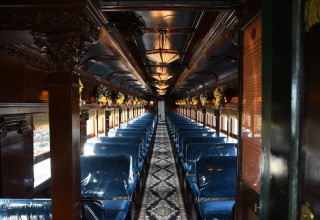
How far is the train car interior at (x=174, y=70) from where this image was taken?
77 centimetres

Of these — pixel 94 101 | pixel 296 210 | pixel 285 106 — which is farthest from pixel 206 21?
pixel 94 101

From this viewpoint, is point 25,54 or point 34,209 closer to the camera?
point 34,209

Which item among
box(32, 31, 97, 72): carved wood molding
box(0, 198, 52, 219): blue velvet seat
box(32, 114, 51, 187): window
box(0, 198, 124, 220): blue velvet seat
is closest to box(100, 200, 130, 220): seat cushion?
box(0, 198, 124, 220): blue velvet seat

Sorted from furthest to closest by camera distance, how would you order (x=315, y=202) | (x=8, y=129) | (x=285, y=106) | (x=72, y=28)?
1. (x=8, y=129)
2. (x=72, y=28)
3. (x=285, y=106)
4. (x=315, y=202)

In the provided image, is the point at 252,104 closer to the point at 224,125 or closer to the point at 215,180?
the point at 215,180

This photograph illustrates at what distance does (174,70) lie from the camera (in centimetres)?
628

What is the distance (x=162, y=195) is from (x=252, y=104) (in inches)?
158

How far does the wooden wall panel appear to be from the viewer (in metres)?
1.60

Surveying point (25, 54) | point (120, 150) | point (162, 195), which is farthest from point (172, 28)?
point (162, 195)

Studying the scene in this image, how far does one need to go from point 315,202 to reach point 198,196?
3.11 meters

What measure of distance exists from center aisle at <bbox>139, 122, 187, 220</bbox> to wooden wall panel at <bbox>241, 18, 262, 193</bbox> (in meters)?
2.84

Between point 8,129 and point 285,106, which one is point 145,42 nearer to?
point 8,129

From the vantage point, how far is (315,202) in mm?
725

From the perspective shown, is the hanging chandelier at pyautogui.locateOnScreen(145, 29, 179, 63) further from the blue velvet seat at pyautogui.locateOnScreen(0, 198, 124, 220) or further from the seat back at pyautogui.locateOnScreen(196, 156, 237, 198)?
the blue velvet seat at pyautogui.locateOnScreen(0, 198, 124, 220)
